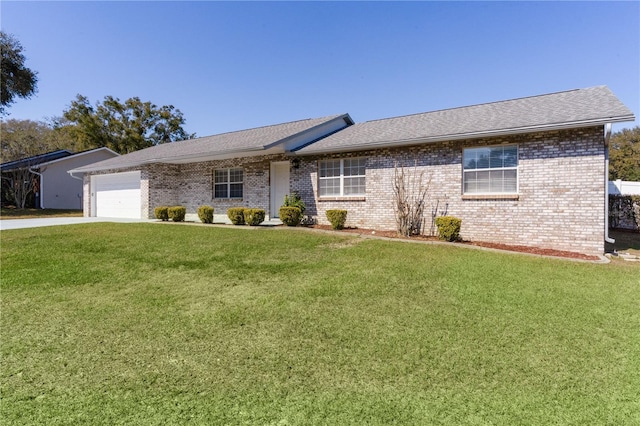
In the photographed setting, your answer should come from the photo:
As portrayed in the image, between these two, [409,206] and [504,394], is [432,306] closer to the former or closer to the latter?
[504,394]

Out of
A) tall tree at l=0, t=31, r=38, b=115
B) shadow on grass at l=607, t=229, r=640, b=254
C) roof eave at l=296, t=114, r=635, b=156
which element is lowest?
shadow on grass at l=607, t=229, r=640, b=254

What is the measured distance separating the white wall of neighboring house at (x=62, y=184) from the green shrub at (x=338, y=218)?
2550 centimetres

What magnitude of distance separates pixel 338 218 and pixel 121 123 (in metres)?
38.0

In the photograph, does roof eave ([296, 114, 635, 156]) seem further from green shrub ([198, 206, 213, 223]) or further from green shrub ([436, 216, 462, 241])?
green shrub ([198, 206, 213, 223])

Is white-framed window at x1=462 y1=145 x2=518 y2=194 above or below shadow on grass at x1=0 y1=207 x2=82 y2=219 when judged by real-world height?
above

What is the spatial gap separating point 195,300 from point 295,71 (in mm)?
15148

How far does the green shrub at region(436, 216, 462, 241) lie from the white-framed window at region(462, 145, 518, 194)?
1.29 m

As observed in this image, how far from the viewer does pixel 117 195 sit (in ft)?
62.6

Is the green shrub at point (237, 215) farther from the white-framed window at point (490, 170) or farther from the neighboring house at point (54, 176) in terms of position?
the neighboring house at point (54, 176)

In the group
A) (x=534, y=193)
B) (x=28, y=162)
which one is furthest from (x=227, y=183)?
(x=28, y=162)

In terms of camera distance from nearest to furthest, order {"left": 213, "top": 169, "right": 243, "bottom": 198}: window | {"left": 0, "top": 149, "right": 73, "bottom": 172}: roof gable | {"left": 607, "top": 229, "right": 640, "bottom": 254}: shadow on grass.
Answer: {"left": 607, "top": 229, "right": 640, "bottom": 254}: shadow on grass, {"left": 213, "top": 169, "right": 243, "bottom": 198}: window, {"left": 0, "top": 149, "right": 73, "bottom": 172}: roof gable

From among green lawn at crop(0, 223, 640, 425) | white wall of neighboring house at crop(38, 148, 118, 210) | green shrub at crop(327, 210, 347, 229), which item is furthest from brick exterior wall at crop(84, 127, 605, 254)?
white wall of neighboring house at crop(38, 148, 118, 210)

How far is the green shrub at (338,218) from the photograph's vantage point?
1169cm

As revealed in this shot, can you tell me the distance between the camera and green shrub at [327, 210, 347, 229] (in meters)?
11.7
